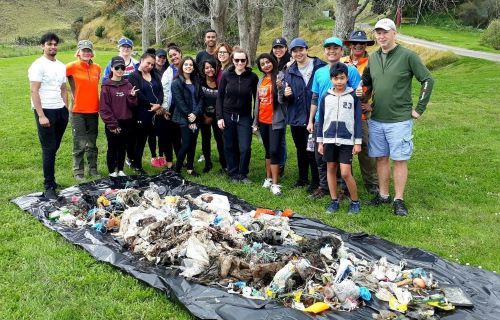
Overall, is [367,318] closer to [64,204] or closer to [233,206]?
[233,206]

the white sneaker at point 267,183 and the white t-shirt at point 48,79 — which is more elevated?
the white t-shirt at point 48,79

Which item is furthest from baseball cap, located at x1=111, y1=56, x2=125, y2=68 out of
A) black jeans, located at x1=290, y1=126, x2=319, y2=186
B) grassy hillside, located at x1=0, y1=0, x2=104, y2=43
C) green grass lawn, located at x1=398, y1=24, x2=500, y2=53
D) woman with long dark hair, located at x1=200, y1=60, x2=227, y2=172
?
grassy hillside, located at x1=0, y1=0, x2=104, y2=43

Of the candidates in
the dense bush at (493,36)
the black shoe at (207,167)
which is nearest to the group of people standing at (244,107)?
the black shoe at (207,167)

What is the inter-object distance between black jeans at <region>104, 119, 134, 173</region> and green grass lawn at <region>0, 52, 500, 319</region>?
525 millimetres

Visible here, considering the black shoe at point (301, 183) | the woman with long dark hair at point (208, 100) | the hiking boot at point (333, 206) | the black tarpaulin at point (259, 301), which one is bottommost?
the black tarpaulin at point (259, 301)

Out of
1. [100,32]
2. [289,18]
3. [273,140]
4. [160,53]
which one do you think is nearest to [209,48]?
[160,53]

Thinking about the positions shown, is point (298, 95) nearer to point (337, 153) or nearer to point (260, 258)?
point (337, 153)

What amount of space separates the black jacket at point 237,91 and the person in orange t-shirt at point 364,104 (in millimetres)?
1371

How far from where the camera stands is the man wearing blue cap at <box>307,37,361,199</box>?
566 centimetres

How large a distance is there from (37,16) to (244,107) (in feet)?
207

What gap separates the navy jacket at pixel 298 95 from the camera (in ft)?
20.5

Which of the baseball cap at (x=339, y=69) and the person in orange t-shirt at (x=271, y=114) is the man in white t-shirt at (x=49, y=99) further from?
the baseball cap at (x=339, y=69)

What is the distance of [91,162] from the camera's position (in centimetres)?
736

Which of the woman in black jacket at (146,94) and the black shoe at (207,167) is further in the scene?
the black shoe at (207,167)
